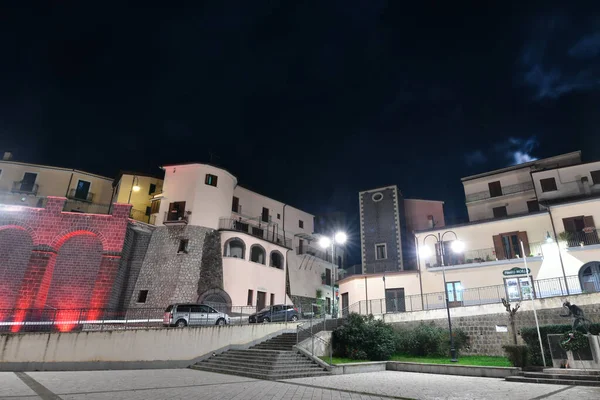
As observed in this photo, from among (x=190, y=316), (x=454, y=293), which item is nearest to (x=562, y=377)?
(x=454, y=293)

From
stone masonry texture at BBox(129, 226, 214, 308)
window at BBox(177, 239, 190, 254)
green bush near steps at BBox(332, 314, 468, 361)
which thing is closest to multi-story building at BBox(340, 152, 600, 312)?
green bush near steps at BBox(332, 314, 468, 361)

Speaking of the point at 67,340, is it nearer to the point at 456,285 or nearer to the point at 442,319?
the point at 442,319

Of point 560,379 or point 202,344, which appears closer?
point 560,379

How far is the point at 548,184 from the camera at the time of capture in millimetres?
26875

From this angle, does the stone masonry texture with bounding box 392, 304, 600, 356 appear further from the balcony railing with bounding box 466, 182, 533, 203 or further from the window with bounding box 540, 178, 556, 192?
the balcony railing with bounding box 466, 182, 533, 203

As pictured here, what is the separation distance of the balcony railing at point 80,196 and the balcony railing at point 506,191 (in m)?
36.5

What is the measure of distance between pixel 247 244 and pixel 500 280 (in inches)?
794

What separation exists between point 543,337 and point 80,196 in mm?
37524

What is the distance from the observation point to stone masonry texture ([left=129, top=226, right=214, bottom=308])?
87.2 ft

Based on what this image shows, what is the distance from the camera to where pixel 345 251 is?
5041cm

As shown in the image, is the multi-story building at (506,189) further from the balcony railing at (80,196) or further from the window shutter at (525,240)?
the balcony railing at (80,196)

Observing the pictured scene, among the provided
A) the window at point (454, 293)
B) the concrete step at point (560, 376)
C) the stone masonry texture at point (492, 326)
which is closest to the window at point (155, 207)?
the window at point (454, 293)

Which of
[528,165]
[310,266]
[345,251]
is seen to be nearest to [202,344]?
[310,266]

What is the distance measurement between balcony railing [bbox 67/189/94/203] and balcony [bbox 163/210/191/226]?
9776 millimetres
